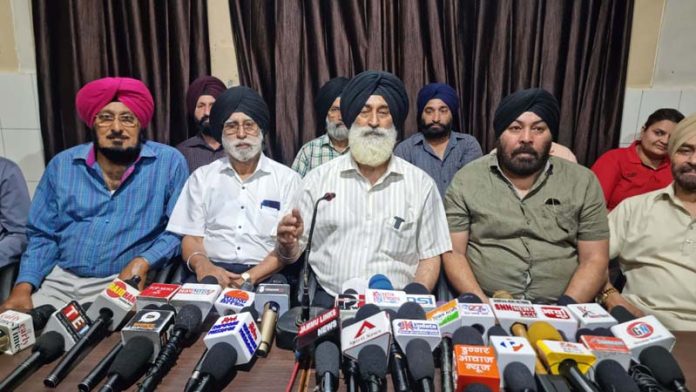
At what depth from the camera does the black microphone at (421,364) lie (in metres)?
0.96

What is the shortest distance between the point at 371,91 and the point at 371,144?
0.26 m

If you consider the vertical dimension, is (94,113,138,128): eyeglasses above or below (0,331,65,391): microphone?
above

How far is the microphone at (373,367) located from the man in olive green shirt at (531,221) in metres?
0.98

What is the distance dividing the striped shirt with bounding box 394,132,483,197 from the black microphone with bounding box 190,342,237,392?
6.88 ft

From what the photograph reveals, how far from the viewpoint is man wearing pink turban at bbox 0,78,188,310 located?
6.98 feet

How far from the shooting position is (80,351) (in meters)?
1.14

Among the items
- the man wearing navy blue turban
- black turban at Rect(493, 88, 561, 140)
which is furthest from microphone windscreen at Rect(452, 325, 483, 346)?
the man wearing navy blue turban

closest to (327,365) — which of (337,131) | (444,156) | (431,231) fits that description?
(431,231)

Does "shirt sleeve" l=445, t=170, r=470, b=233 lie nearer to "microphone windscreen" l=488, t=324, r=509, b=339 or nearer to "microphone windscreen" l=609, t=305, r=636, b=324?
"microphone windscreen" l=609, t=305, r=636, b=324

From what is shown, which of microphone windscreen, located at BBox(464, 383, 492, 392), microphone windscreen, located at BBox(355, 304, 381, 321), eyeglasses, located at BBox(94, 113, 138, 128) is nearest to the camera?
microphone windscreen, located at BBox(464, 383, 492, 392)

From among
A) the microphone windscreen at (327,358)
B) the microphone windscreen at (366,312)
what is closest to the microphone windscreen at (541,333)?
the microphone windscreen at (366,312)

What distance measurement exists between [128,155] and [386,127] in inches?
55.3

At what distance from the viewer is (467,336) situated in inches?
42.8

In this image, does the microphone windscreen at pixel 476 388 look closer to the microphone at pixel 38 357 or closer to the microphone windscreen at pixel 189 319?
the microphone windscreen at pixel 189 319
